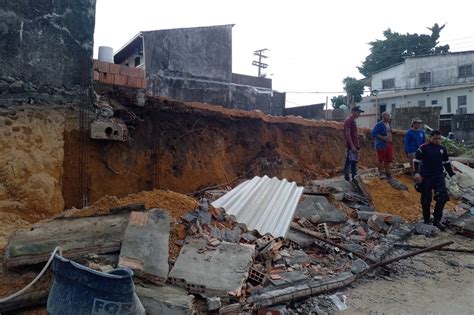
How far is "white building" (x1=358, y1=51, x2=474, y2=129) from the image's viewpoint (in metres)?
25.6

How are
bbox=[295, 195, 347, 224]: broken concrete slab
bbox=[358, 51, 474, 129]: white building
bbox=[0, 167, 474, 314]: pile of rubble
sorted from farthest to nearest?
bbox=[358, 51, 474, 129]: white building
bbox=[295, 195, 347, 224]: broken concrete slab
bbox=[0, 167, 474, 314]: pile of rubble

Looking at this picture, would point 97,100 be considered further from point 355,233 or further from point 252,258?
point 355,233

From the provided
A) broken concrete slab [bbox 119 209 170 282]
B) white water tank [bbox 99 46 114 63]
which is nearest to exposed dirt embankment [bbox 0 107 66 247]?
broken concrete slab [bbox 119 209 170 282]

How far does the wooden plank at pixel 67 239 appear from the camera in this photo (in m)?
3.61

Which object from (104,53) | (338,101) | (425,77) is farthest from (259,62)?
(104,53)

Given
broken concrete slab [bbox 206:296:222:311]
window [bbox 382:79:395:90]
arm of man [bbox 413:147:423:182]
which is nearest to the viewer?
broken concrete slab [bbox 206:296:222:311]

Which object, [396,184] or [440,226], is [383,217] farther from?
[396,184]

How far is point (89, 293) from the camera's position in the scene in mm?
2656

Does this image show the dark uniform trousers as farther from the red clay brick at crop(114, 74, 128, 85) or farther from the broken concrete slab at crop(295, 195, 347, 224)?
the red clay brick at crop(114, 74, 128, 85)

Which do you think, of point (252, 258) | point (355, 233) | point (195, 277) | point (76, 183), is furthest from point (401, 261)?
point (76, 183)

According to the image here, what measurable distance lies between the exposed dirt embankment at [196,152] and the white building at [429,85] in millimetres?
16247

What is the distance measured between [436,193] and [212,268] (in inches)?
179

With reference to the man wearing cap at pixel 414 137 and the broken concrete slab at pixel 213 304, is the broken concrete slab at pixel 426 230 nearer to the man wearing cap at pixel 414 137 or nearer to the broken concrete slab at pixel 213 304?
the man wearing cap at pixel 414 137

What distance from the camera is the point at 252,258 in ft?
13.7
